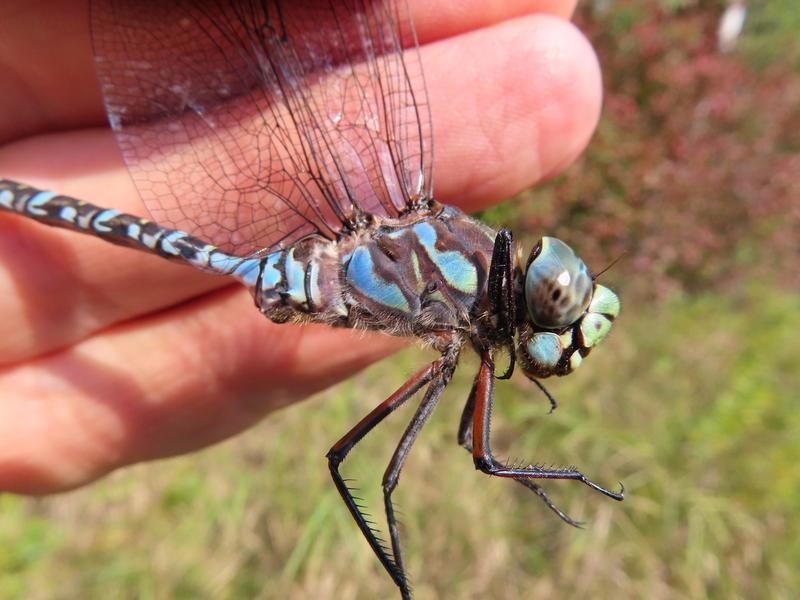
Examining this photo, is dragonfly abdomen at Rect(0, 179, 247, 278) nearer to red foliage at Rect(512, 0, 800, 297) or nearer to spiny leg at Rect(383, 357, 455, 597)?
spiny leg at Rect(383, 357, 455, 597)

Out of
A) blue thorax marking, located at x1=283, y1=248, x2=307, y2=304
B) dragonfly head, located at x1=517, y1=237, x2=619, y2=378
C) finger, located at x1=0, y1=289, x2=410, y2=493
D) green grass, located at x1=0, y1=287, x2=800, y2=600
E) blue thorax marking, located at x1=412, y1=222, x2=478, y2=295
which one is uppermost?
blue thorax marking, located at x1=283, y1=248, x2=307, y2=304

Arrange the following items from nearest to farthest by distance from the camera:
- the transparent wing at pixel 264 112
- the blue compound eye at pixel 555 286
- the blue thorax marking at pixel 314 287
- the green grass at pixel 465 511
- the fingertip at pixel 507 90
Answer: the blue compound eye at pixel 555 286
the blue thorax marking at pixel 314 287
the transparent wing at pixel 264 112
the fingertip at pixel 507 90
the green grass at pixel 465 511

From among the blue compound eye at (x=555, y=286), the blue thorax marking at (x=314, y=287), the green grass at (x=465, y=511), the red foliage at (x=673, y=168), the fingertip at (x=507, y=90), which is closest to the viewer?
the blue compound eye at (x=555, y=286)

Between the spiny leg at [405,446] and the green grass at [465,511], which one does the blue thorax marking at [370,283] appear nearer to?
the spiny leg at [405,446]

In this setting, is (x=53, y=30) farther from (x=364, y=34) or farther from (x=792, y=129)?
(x=792, y=129)

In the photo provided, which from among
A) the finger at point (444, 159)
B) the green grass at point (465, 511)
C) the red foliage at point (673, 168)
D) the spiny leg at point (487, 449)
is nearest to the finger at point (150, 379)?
the finger at point (444, 159)

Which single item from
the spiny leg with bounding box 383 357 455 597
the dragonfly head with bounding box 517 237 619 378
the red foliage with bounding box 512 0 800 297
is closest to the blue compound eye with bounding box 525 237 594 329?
the dragonfly head with bounding box 517 237 619 378

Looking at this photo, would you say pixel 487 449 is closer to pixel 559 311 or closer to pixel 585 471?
pixel 559 311
